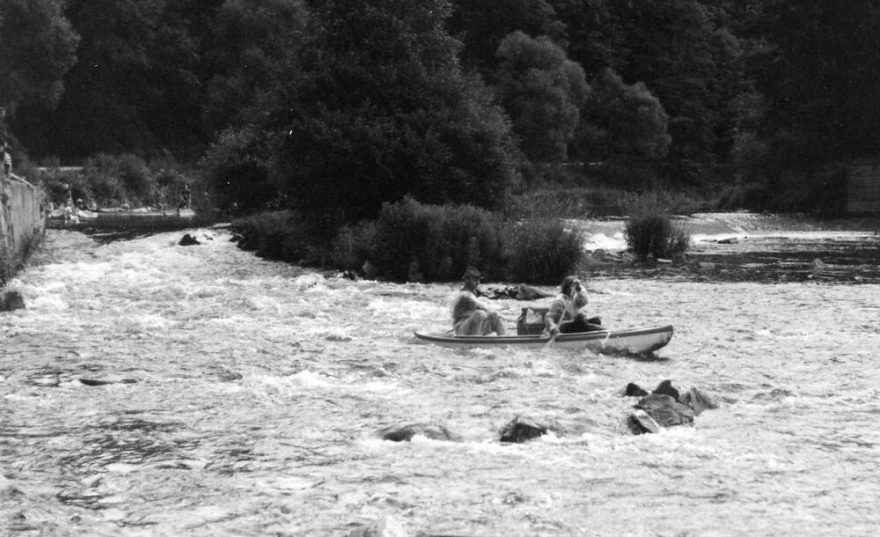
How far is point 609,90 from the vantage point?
317ft

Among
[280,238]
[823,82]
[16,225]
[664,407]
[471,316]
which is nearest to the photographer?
[664,407]

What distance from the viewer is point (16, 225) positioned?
31656mm

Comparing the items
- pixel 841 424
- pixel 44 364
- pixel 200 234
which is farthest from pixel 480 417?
pixel 200 234

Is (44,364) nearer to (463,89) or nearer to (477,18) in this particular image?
(463,89)

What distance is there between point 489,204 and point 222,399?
→ 22866 millimetres

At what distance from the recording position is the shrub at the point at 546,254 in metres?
29.8

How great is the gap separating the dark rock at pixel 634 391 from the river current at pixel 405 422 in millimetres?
165

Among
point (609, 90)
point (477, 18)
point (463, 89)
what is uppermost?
point (477, 18)

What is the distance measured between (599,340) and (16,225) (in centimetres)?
2078

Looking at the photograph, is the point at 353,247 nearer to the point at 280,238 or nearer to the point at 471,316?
the point at 280,238

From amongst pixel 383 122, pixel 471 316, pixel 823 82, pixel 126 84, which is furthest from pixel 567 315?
pixel 126 84

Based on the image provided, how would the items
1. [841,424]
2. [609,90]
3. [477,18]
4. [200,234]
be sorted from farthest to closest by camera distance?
1. [477,18]
2. [609,90]
3. [200,234]
4. [841,424]

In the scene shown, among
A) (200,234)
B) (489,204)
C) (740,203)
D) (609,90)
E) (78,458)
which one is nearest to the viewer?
(78,458)

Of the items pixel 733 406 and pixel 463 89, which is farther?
pixel 463 89
